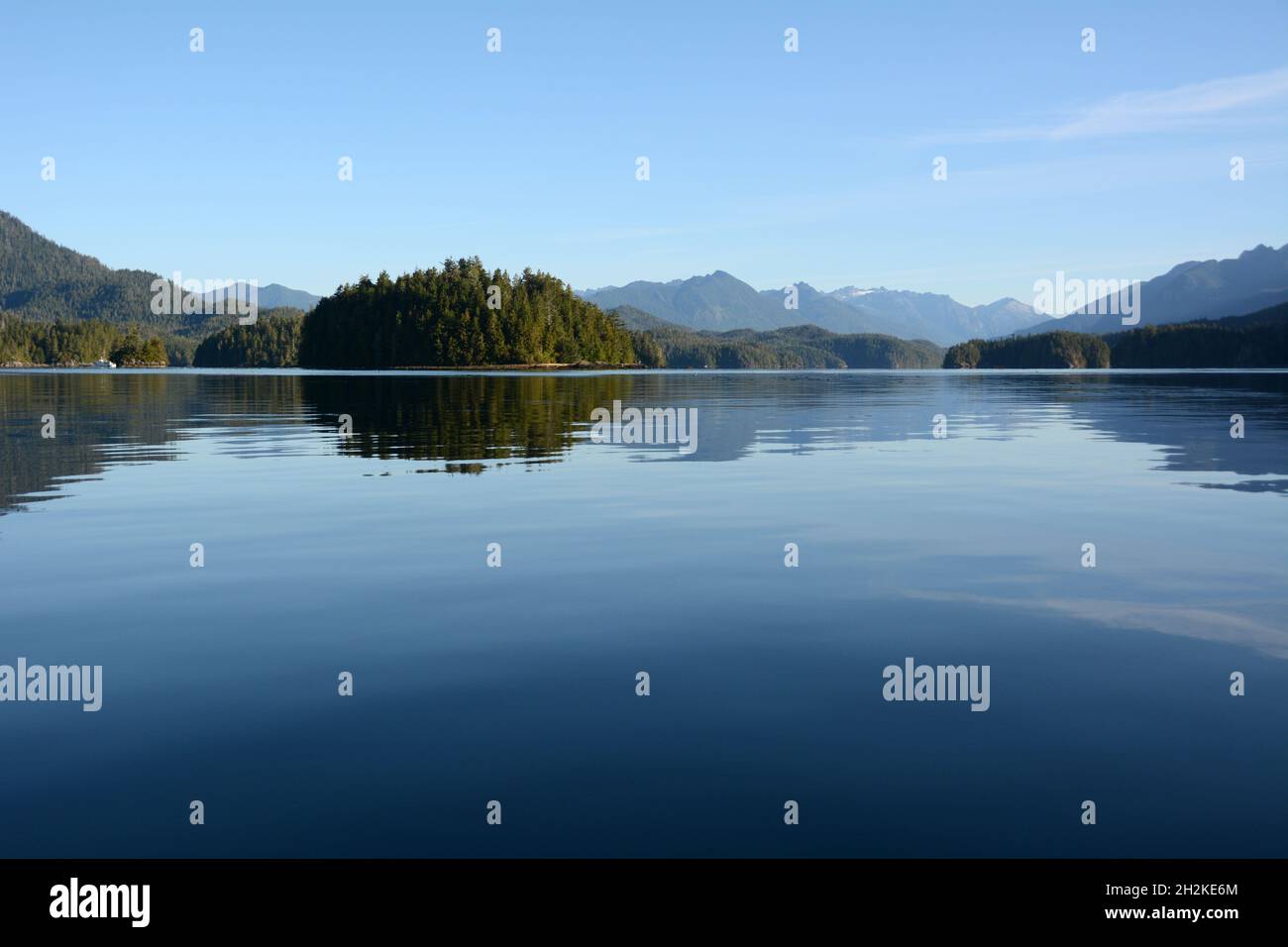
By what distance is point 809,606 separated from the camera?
59.7 feet

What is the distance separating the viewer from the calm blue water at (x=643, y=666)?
9.82m

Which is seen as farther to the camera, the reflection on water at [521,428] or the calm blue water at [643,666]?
the reflection on water at [521,428]

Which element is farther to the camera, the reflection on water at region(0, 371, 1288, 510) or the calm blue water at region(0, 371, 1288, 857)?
the reflection on water at region(0, 371, 1288, 510)

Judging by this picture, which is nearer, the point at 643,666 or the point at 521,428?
the point at 643,666

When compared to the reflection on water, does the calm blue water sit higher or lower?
lower

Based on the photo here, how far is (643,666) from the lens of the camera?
14727 mm

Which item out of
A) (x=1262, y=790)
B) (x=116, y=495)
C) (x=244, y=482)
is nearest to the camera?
(x=1262, y=790)

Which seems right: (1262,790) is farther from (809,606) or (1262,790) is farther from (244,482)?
(244,482)

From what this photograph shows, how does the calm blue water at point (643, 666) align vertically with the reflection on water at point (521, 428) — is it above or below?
below

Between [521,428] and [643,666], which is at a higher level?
[521,428]

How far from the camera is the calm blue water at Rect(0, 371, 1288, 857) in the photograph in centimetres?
982
